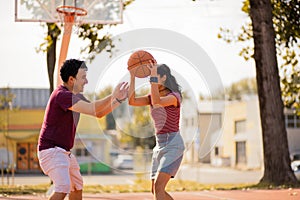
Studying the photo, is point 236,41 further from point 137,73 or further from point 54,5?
point 137,73

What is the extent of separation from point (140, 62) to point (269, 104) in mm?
9131

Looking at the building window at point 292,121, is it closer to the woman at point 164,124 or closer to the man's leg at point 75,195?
the woman at point 164,124

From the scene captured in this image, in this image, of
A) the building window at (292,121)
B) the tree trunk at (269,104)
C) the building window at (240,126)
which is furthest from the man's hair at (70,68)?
the building window at (240,126)

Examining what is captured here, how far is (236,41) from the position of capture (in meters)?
20.7

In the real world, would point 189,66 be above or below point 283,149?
above

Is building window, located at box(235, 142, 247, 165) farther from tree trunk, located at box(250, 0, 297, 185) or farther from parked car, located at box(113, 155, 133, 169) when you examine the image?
parked car, located at box(113, 155, 133, 169)

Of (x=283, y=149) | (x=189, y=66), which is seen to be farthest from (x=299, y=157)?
(x=189, y=66)

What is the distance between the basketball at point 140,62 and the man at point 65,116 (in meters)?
0.64

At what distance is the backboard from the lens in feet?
46.4

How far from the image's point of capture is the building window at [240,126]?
2211 inches

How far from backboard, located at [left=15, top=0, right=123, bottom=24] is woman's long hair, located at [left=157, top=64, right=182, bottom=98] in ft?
24.2

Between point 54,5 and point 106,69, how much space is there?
23.8 feet

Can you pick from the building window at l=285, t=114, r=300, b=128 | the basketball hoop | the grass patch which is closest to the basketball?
the basketball hoop

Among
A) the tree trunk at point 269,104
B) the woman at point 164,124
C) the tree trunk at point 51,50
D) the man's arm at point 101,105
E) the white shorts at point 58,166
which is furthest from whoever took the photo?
the tree trunk at point 51,50
